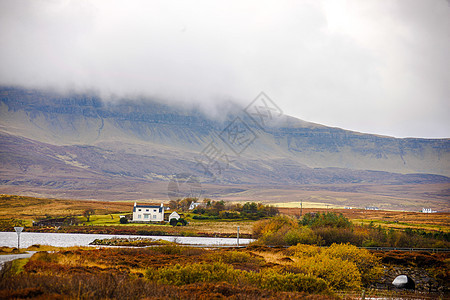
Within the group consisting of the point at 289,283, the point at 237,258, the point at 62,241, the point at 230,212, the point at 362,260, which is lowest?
the point at 62,241

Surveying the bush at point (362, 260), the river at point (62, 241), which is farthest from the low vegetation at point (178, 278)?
the river at point (62, 241)

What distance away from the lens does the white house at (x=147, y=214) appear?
3610 inches

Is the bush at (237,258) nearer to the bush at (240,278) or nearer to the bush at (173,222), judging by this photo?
the bush at (240,278)

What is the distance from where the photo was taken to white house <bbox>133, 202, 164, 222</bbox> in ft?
301

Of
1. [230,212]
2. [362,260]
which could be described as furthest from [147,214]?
[362,260]

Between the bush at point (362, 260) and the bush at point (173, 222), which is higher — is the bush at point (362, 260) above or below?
above

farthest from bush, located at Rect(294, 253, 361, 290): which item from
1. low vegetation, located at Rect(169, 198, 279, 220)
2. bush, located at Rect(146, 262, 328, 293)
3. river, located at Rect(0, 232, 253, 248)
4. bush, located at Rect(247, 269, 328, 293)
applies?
low vegetation, located at Rect(169, 198, 279, 220)

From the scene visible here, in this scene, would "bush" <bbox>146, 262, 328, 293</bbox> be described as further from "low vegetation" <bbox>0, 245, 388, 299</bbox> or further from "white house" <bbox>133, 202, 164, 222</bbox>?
"white house" <bbox>133, 202, 164, 222</bbox>

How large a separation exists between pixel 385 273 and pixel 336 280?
9.54 meters

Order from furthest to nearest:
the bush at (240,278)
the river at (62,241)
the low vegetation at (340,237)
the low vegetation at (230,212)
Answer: the low vegetation at (230,212)
the river at (62,241)
the low vegetation at (340,237)
the bush at (240,278)

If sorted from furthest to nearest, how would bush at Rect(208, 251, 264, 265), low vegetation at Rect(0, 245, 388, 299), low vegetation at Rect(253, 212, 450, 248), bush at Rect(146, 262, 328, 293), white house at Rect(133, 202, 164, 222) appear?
white house at Rect(133, 202, 164, 222), low vegetation at Rect(253, 212, 450, 248), bush at Rect(208, 251, 264, 265), bush at Rect(146, 262, 328, 293), low vegetation at Rect(0, 245, 388, 299)

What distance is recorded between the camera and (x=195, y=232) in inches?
2972

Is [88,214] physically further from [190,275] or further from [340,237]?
[190,275]

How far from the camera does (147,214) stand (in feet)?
304
